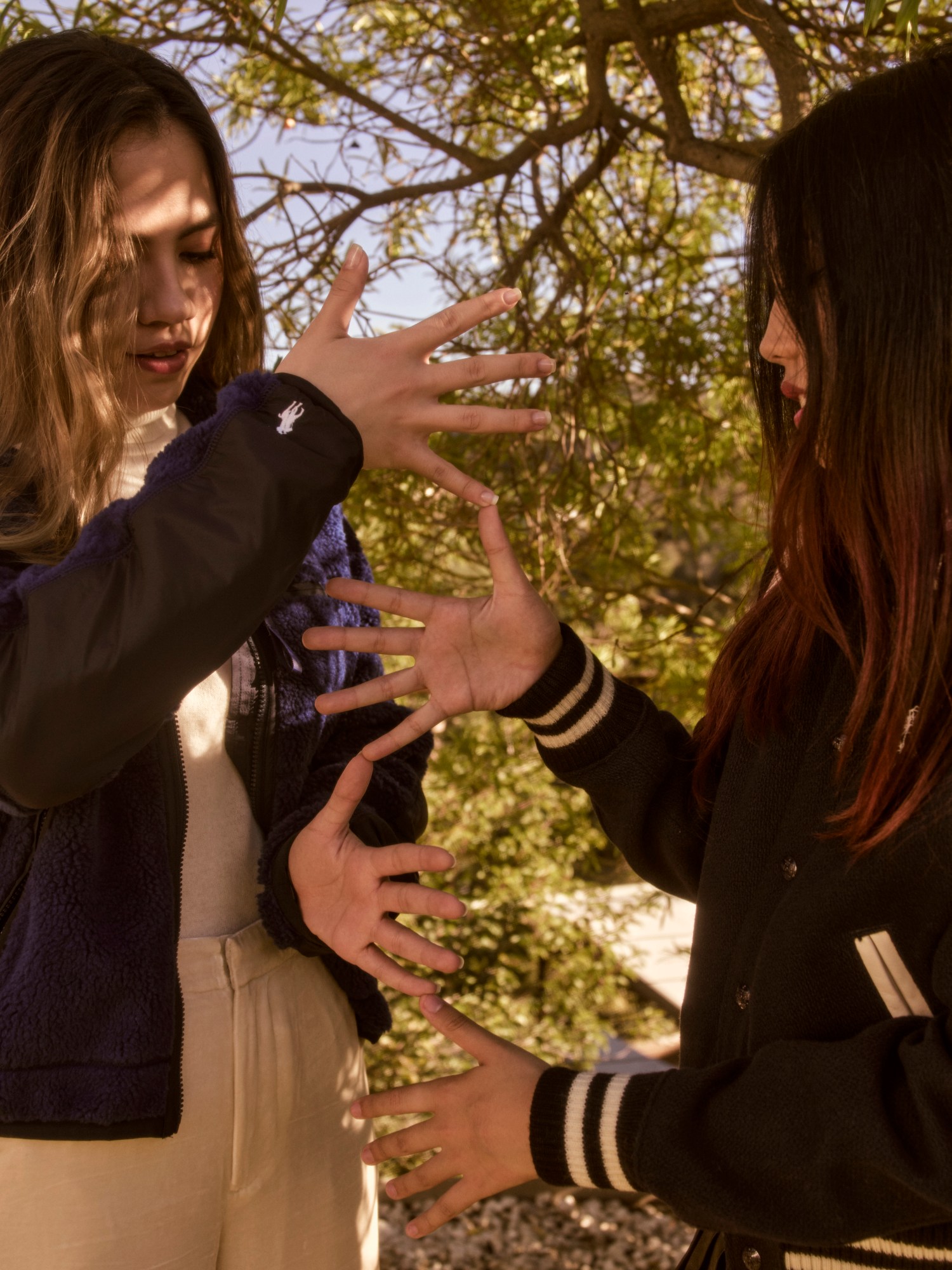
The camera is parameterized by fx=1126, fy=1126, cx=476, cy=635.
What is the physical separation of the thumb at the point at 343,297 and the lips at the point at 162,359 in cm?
30

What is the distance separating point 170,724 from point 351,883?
0.29 m

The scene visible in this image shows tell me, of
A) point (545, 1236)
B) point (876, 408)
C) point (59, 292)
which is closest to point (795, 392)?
point (876, 408)

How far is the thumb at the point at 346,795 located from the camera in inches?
52.2

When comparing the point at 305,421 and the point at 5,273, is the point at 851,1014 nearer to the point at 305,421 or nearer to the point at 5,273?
the point at 305,421

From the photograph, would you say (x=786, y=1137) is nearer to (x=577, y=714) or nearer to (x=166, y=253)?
(x=577, y=714)

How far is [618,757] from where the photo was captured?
1.47 metres

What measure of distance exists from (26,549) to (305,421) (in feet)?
1.18

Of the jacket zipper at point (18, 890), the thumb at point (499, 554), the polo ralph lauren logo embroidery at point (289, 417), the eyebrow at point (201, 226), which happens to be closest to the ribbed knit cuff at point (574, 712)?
the thumb at point (499, 554)

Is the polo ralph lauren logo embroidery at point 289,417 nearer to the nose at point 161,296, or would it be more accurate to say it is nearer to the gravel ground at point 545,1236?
the nose at point 161,296

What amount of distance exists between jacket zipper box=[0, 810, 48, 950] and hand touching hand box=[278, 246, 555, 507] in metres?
0.56

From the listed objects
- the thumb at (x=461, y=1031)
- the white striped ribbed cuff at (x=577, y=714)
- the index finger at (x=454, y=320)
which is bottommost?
the thumb at (x=461, y=1031)

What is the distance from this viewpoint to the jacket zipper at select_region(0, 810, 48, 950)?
1.26 metres

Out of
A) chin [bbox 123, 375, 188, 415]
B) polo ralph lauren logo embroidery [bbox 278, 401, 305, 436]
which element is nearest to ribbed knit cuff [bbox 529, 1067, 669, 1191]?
polo ralph lauren logo embroidery [bbox 278, 401, 305, 436]

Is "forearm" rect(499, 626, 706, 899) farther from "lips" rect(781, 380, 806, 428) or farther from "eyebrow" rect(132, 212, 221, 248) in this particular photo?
"eyebrow" rect(132, 212, 221, 248)
